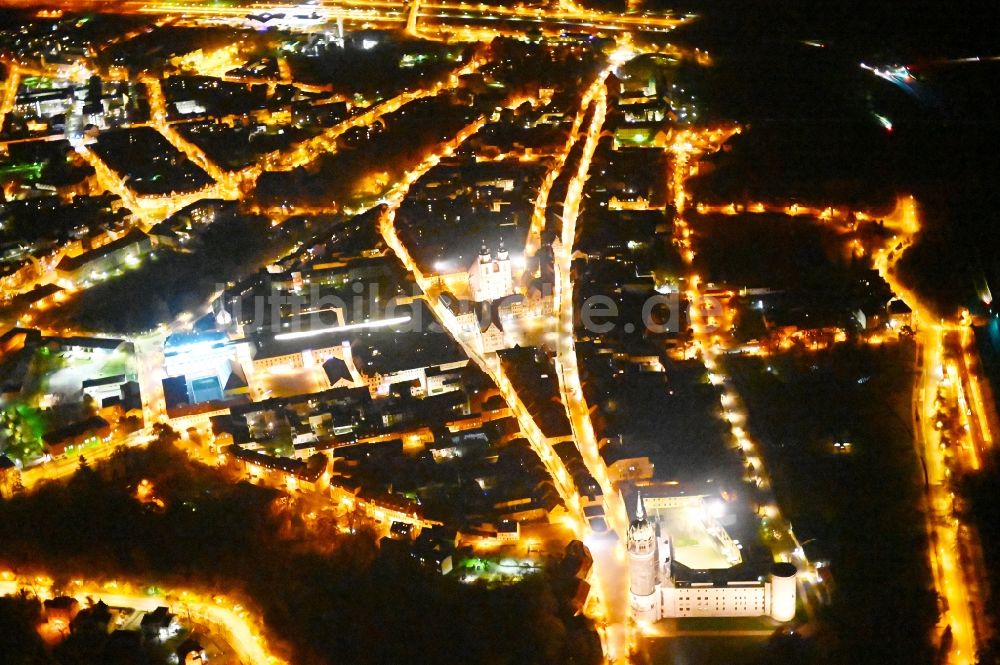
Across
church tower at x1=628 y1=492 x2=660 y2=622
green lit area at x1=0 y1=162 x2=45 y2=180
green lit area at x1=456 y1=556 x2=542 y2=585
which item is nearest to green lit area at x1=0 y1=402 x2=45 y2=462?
green lit area at x1=456 y1=556 x2=542 y2=585

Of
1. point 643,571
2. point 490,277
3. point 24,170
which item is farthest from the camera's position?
point 24,170

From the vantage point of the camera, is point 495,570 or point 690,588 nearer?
point 690,588

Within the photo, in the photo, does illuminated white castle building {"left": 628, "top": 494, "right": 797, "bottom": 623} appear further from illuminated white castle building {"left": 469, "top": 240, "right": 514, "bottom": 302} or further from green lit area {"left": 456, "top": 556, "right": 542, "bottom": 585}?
illuminated white castle building {"left": 469, "top": 240, "right": 514, "bottom": 302}

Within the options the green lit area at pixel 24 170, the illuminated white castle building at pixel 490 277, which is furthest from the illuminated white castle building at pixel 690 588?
the green lit area at pixel 24 170

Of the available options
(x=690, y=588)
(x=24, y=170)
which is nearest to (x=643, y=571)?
(x=690, y=588)

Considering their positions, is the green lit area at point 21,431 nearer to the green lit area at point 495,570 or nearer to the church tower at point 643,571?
the green lit area at point 495,570

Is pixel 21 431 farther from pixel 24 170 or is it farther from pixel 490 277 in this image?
pixel 24 170
